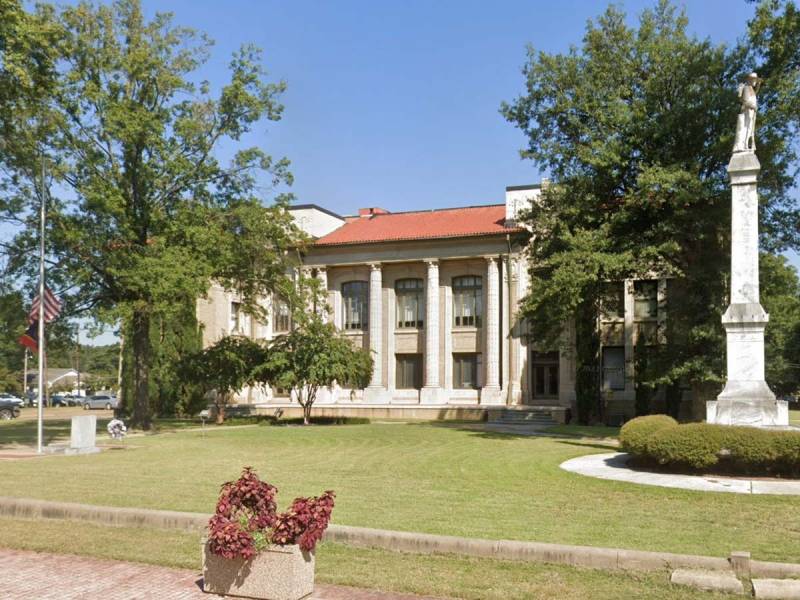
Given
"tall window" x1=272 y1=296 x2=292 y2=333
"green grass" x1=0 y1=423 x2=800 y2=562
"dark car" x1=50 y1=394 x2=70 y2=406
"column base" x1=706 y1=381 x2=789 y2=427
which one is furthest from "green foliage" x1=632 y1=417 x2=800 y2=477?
"dark car" x1=50 y1=394 x2=70 y2=406

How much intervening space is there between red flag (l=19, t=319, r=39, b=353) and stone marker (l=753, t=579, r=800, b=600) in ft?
75.2

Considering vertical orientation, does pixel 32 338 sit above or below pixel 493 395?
above

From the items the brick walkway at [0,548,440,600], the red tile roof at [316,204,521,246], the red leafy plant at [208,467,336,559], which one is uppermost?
the red tile roof at [316,204,521,246]

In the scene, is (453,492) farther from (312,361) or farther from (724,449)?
(312,361)

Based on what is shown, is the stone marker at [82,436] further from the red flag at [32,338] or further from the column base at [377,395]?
the column base at [377,395]

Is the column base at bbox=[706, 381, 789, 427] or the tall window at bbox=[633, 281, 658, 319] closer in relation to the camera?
the column base at bbox=[706, 381, 789, 427]

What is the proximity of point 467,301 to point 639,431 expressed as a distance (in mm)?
30530

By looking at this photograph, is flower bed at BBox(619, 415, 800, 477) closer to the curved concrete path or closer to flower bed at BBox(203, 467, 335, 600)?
the curved concrete path

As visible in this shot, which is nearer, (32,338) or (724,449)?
(724,449)

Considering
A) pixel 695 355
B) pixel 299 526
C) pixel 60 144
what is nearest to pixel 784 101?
pixel 695 355

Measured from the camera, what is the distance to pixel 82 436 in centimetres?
2306

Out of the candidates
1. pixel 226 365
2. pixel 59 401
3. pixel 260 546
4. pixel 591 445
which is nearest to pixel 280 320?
pixel 226 365

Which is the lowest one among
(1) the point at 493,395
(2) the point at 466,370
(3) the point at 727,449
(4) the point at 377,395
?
(4) the point at 377,395

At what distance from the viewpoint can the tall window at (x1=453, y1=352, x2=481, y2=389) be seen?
47062mm
